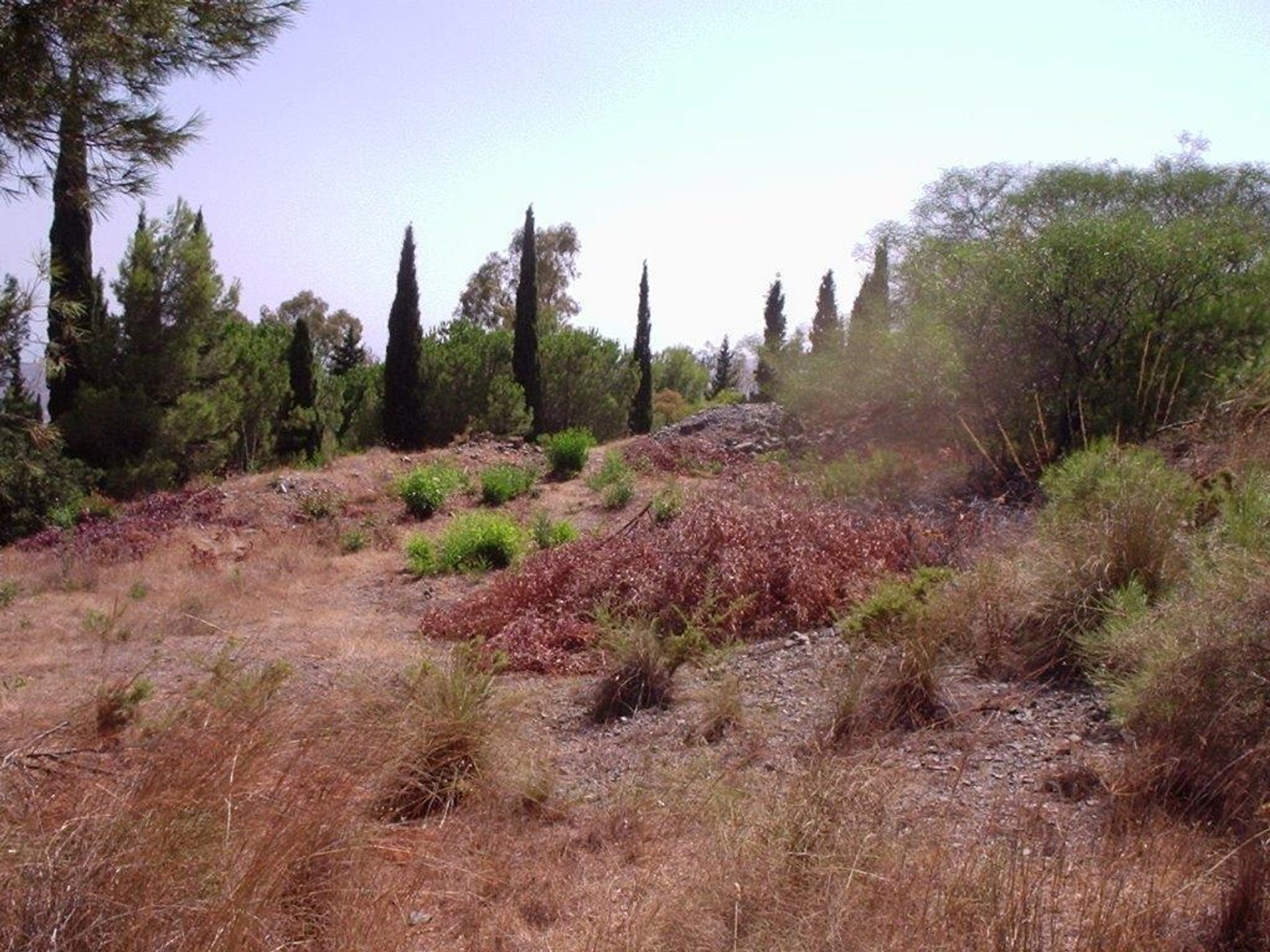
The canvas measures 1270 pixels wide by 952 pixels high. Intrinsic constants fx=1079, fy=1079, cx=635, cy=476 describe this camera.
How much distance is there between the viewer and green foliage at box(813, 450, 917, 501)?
10.9m

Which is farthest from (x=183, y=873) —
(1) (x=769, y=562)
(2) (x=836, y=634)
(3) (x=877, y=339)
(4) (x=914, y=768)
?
(3) (x=877, y=339)

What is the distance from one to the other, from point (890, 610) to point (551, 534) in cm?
608

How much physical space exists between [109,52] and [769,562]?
5.26m

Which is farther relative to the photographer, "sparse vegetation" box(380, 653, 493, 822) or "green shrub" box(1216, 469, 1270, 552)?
"green shrub" box(1216, 469, 1270, 552)

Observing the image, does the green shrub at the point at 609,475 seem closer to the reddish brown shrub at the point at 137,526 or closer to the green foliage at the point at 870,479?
the green foliage at the point at 870,479

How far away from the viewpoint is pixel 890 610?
19.4 feet

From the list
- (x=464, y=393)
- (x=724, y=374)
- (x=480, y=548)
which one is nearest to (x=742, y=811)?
(x=480, y=548)

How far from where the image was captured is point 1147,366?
34.7ft

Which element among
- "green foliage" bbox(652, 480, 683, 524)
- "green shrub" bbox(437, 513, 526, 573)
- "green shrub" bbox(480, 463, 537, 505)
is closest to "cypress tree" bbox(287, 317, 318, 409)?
"green shrub" bbox(480, 463, 537, 505)

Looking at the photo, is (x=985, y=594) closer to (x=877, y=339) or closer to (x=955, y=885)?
(x=955, y=885)

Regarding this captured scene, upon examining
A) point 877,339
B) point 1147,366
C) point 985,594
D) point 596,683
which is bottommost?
point 596,683

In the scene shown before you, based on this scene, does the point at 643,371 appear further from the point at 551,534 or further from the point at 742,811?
the point at 742,811

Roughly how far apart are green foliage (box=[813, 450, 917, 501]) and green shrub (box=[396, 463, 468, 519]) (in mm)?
5178

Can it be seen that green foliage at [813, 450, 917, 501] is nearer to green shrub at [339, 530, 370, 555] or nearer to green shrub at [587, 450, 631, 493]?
green shrub at [587, 450, 631, 493]
